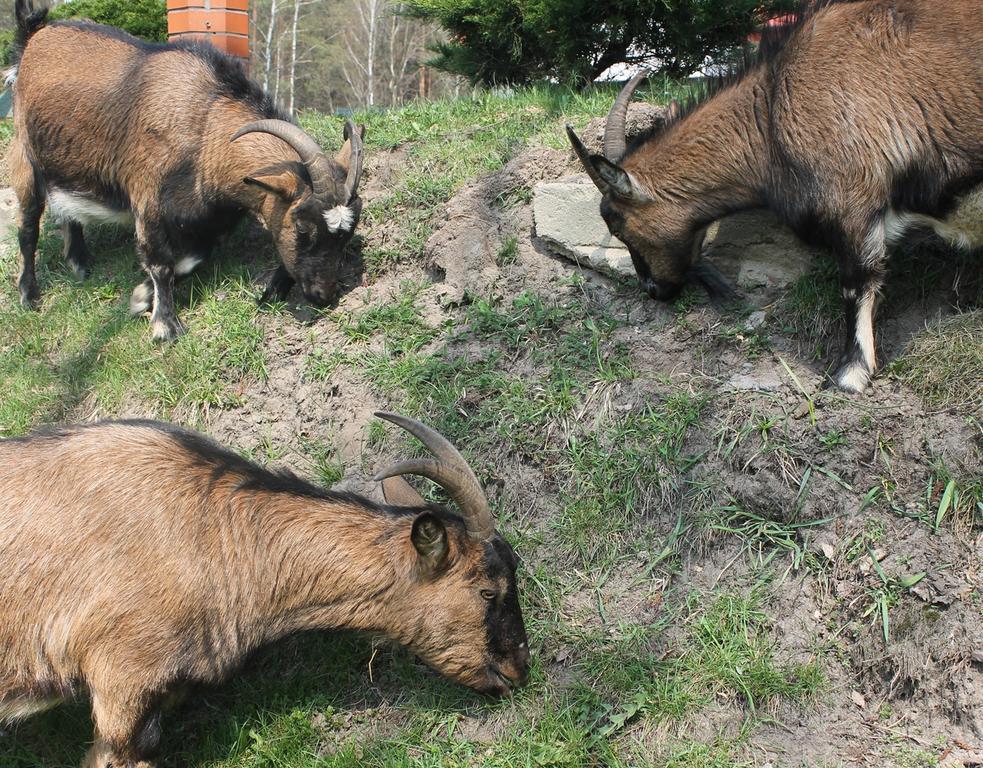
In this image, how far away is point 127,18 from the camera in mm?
12461

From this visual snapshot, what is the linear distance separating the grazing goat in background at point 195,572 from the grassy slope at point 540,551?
1.17ft

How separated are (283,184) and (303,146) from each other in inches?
12.4

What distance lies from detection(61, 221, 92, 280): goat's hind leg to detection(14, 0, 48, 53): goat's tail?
1.49 meters

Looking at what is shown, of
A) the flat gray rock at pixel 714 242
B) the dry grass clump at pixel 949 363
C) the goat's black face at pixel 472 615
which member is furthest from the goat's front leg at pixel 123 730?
the dry grass clump at pixel 949 363

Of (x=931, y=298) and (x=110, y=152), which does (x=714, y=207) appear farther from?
(x=110, y=152)

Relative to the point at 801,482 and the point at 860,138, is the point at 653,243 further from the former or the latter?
the point at 801,482

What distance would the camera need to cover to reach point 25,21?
26.3 feet

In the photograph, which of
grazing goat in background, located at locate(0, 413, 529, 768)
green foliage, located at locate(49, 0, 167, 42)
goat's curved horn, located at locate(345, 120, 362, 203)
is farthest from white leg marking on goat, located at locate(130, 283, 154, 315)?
green foliage, located at locate(49, 0, 167, 42)

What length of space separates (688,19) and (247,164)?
3.67m

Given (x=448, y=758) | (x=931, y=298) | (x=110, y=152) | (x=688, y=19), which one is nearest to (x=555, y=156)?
(x=688, y=19)

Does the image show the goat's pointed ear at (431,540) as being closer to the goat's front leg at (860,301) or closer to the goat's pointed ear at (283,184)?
the goat's front leg at (860,301)

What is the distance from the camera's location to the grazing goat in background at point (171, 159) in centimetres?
670

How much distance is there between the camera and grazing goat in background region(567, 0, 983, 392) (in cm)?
474

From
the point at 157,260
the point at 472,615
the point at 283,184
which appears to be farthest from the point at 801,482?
the point at 157,260
